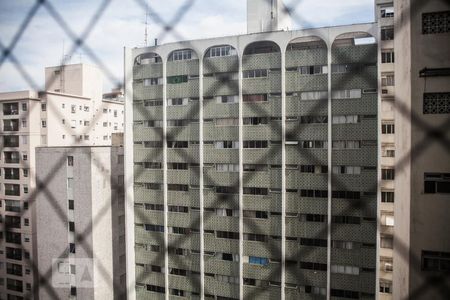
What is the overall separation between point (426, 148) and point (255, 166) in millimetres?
5566

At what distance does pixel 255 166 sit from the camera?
6254 millimetres

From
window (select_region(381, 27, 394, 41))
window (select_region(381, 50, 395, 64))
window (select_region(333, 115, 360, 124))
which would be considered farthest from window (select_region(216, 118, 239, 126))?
window (select_region(381, 27, 394, 41))

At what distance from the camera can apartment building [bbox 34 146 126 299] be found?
22.6 feet

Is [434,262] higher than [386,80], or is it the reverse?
[386,80]

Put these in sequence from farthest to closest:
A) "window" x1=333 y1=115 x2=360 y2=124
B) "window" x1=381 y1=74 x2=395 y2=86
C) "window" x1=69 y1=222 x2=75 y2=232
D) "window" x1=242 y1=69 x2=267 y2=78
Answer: "window" x1=69 y1=222 x2=75 y2=232, "window" x1=242 y1=69 x2=267 y2=78, "window" x1=381 y1=74 x2=395 y2=86, "window" x1=333 y1=115 x2=360 y2=124

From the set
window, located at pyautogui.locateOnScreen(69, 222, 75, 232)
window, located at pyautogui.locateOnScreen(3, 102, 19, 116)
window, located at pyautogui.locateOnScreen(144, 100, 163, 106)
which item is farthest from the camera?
window, located at pyautogui.locateOnScreen(3, 102, 19, 116)

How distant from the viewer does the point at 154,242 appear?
7082 mm

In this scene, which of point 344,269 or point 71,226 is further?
point 71,226

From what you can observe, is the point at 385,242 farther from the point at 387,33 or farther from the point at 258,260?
the point at 387,33

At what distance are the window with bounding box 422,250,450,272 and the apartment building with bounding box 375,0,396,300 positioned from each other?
541 centimetres

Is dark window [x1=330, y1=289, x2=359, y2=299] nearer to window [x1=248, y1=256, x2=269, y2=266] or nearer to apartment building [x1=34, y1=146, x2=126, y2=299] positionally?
window [x1=248, y1=256, x2=269, y2=266]

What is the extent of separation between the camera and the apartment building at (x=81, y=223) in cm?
689

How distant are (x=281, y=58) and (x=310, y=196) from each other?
2324mm

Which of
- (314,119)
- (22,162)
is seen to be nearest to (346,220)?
(314,119)
